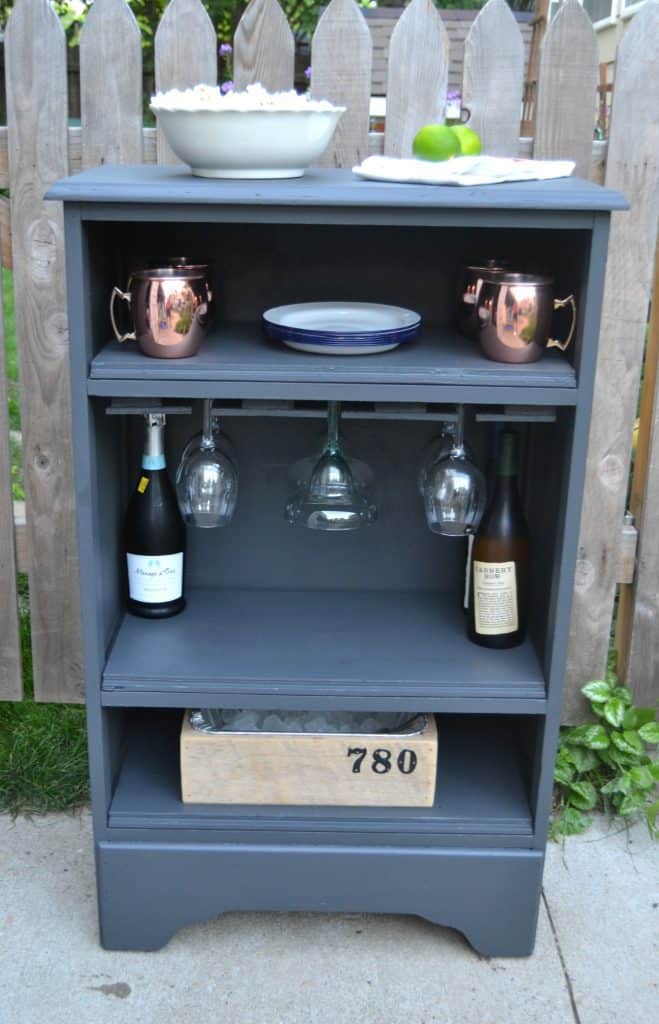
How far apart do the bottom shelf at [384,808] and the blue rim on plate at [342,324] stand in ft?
2.85

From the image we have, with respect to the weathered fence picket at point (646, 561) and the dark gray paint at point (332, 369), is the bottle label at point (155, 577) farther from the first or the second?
the weathered fence picket at point (646, 561)

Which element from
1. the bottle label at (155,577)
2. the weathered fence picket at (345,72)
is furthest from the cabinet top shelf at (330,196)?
the bottle label at (155,577)

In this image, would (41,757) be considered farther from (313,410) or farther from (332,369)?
(332,369)

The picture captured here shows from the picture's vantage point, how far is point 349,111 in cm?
251

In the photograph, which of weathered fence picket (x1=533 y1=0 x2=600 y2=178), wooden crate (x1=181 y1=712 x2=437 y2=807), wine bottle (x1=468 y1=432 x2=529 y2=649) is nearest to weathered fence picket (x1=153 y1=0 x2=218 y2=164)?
weathered fence picket (x1=533 y1=0 x2=600 y2=178)

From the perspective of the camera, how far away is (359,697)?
2.19m

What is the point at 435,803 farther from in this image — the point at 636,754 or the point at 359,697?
the point at 636,754

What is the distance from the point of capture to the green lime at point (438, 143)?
2.10 meters

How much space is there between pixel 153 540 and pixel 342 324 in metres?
0.62

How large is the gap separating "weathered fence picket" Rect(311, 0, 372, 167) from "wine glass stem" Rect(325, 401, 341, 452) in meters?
0.68

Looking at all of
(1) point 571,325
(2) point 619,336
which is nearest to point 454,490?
(1) point 571,325

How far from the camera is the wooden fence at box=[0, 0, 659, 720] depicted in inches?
97.4

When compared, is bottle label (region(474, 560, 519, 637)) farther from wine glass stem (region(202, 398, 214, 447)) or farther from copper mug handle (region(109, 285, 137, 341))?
copper mug handle (region(109, 285, 137, 341))

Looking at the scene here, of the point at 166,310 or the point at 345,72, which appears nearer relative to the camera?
the point at 166,310
